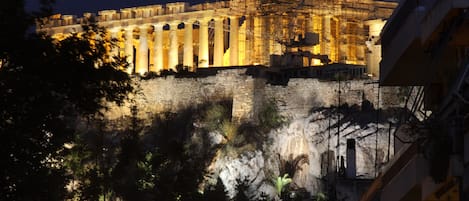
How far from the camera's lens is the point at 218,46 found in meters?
89.2

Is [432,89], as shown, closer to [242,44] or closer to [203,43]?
[242,44]

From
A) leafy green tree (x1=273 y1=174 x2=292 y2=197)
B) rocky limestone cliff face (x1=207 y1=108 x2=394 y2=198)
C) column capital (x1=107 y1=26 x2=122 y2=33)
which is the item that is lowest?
leafy green tree (x1=273 y1=174 x2=292 y2=197)

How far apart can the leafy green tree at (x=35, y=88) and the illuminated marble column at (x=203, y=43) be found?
6647 centimetres

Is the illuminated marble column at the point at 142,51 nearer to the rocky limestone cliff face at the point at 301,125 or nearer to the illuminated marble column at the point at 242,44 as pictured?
the illuminated marble column at the point at 242,44

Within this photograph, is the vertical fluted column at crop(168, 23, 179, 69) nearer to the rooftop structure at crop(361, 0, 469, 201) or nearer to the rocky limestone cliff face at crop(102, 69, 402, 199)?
the rocky limestone cliff face at crop(102, 69, 402, 199)

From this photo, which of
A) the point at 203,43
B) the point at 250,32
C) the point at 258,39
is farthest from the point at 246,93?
the point at 203,43

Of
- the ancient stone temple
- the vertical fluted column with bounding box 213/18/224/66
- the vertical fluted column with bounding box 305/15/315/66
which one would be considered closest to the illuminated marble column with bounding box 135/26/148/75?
the ancient stone temple

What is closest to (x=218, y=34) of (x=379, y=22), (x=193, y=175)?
(x=379, y=22)

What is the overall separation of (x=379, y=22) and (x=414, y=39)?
6879 cm

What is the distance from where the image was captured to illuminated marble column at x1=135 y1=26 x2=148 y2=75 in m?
94.2

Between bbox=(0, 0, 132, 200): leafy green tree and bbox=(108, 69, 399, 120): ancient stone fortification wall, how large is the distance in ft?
150

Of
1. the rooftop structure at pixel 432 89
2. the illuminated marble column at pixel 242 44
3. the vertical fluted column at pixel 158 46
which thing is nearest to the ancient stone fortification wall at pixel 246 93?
the illuminated marble column at pixel 242 44

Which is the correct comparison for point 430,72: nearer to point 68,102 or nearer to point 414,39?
point 414,39

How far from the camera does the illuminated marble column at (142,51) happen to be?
309 ft
